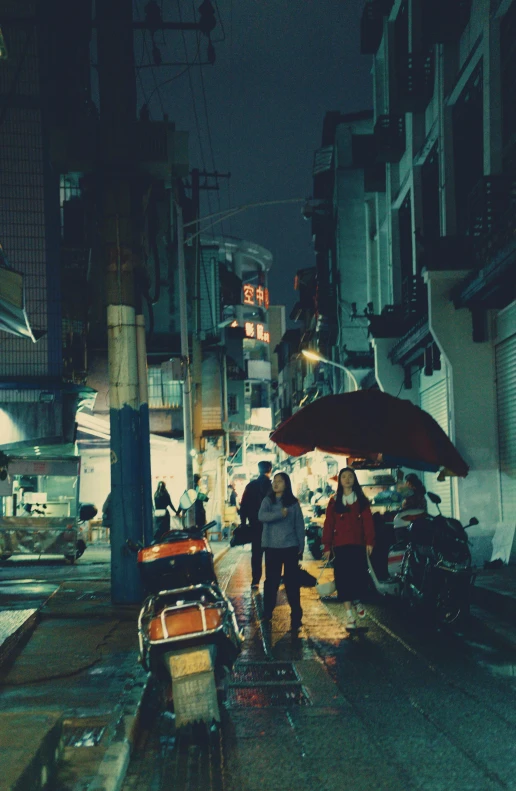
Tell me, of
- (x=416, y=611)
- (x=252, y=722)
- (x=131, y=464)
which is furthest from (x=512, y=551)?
(x=252, y=722)

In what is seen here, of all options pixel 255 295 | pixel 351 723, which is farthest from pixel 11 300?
pixel 255 295

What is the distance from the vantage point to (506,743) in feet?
18.9

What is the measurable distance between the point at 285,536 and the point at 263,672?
2796 mm

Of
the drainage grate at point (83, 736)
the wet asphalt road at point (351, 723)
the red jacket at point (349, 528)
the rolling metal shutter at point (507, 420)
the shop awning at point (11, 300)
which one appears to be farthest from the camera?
the rolling metal shutter at point (507, 420)

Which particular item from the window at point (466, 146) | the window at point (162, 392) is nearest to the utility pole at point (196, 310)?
the window at point (162, 392)

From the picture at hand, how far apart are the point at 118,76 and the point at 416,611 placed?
802cm

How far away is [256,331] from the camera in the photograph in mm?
73188

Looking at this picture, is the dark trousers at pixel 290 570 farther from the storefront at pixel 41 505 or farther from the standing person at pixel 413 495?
the storefront at pixel 41 505

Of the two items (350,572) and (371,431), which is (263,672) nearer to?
(350,572)

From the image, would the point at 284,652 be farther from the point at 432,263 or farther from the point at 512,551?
the point at 432,263

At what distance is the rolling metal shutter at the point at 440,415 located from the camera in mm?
19203

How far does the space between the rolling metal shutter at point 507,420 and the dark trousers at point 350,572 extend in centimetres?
632

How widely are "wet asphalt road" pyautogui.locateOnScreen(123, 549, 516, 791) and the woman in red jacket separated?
0.58 meters

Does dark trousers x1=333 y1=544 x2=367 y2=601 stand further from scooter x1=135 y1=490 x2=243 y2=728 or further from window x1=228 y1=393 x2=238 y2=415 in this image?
window x1=228 y1=393 x2=238 y2=415
